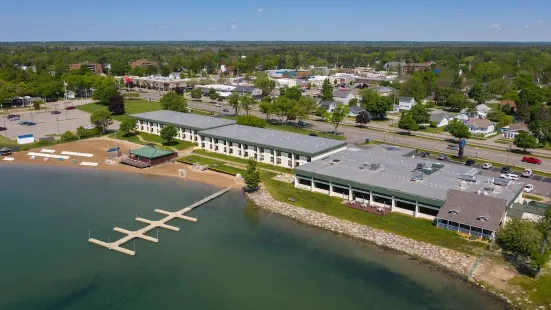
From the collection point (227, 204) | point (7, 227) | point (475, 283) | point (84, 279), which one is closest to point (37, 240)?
point (7, 227)

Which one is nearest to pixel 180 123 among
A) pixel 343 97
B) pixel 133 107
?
pixel 133 107

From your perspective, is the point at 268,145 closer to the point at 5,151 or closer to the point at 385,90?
the point at 5,151

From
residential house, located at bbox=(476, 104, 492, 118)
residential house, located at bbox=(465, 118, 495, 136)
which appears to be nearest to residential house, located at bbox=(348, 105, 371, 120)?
residential house, located at bbox=(465, 118, 495, 136)

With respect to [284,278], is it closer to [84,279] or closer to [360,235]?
[360,235]

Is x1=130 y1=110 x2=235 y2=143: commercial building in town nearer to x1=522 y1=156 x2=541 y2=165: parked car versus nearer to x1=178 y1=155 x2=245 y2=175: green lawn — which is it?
x1=178 y1=155 x2=245 y2=175: green lawn

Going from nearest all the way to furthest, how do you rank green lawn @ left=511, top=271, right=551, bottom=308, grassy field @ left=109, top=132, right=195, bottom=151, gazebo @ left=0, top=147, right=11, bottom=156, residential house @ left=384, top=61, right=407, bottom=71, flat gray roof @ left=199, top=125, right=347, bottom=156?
green lawn @ left=511, top=271, right=551, bottom=308, flat gray roof @ left=199, top=125, right=347, bottom=156, gazebo @ left=0, top=147, right=11, bottom=156, grassy field @ left=109, top=132, right=195, bottom=151, residential house @ left=384, top=61, right=407, bottom=71

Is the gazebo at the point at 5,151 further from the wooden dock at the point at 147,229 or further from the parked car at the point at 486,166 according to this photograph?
the parked car at the point at 486,166
